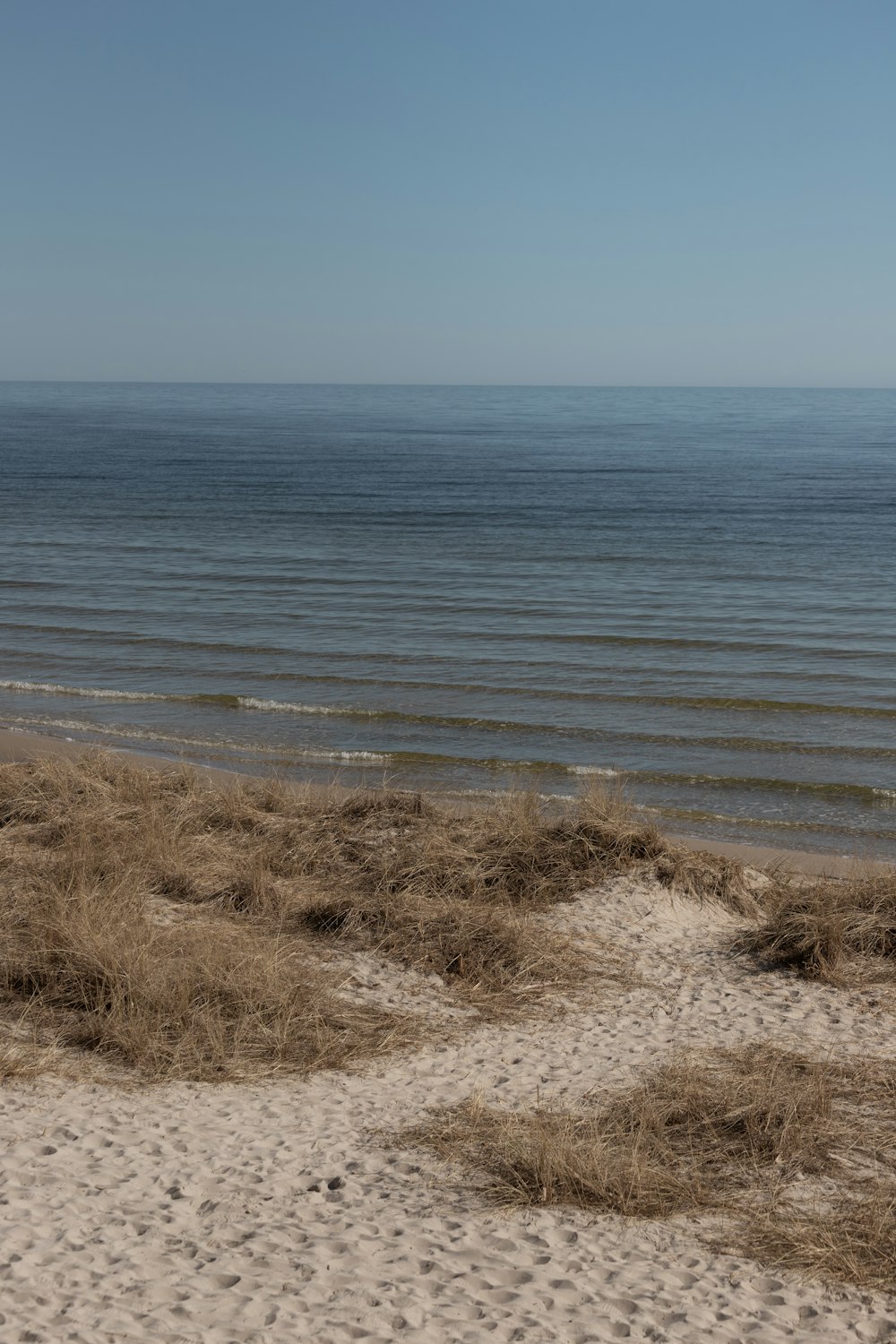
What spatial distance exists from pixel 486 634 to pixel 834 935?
36.4 feet

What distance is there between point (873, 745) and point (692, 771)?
85.0 inches

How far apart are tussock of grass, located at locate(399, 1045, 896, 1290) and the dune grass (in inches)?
47.6

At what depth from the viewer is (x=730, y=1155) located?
5.18m

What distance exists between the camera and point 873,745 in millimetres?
12977

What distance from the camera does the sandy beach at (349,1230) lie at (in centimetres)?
407

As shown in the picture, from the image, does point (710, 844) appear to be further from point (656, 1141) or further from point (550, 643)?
point (550, 643)

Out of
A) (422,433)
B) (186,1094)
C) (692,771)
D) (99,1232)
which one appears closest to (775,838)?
(692,771)

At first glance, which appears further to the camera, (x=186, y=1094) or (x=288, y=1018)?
(x=288, y=1018)

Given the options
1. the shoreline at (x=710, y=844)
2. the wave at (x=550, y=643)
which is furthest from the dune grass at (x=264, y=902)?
the wave at (x=550, y=643)

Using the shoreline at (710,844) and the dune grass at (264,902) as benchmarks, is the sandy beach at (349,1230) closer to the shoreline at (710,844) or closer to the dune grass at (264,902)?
the dune grass at (264,902)

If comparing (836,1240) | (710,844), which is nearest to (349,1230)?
(836,1240)

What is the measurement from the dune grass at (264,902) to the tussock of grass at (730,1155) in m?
1.21

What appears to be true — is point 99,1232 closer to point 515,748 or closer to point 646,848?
point 646,848

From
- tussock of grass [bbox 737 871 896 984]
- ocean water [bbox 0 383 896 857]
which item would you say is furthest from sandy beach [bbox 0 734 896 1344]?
ocean water [bbox 0 383 896 857]
